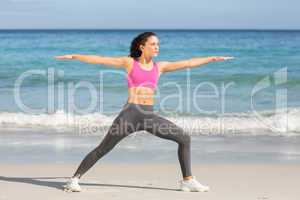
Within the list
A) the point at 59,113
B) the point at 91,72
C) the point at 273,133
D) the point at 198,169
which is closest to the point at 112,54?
the point at 91,72

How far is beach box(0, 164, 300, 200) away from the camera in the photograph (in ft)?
19.4

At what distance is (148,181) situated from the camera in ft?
21.6

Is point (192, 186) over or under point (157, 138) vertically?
under

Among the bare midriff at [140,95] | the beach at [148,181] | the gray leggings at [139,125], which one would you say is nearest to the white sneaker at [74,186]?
the beach at [148,181]

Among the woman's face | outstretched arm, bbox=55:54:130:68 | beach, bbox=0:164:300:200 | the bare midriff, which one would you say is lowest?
beach, bbox=0:164:300:200

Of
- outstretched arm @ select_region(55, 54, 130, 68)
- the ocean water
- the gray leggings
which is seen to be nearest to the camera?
outstretched arm @ select_region(55, 54, 130, 68)

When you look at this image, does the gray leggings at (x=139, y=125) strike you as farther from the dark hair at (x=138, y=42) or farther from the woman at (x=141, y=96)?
the dark hair at (x=138, y=42)

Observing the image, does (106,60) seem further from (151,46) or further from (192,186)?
(192,186)

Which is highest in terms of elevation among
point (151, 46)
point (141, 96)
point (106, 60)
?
point (151, 46)

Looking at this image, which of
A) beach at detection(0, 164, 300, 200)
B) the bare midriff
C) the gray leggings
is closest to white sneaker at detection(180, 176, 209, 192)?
beach at detection(0, 164, 300, 200)

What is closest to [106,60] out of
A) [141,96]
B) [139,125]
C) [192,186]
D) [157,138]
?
[141,96]

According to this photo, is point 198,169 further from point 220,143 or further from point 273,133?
point 273,133

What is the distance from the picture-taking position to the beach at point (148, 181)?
5.90 metres

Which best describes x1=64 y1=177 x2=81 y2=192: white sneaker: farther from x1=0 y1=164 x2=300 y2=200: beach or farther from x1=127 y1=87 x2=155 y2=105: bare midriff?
x1=127 y1=87 x2=155 y2=105: bare midriff
